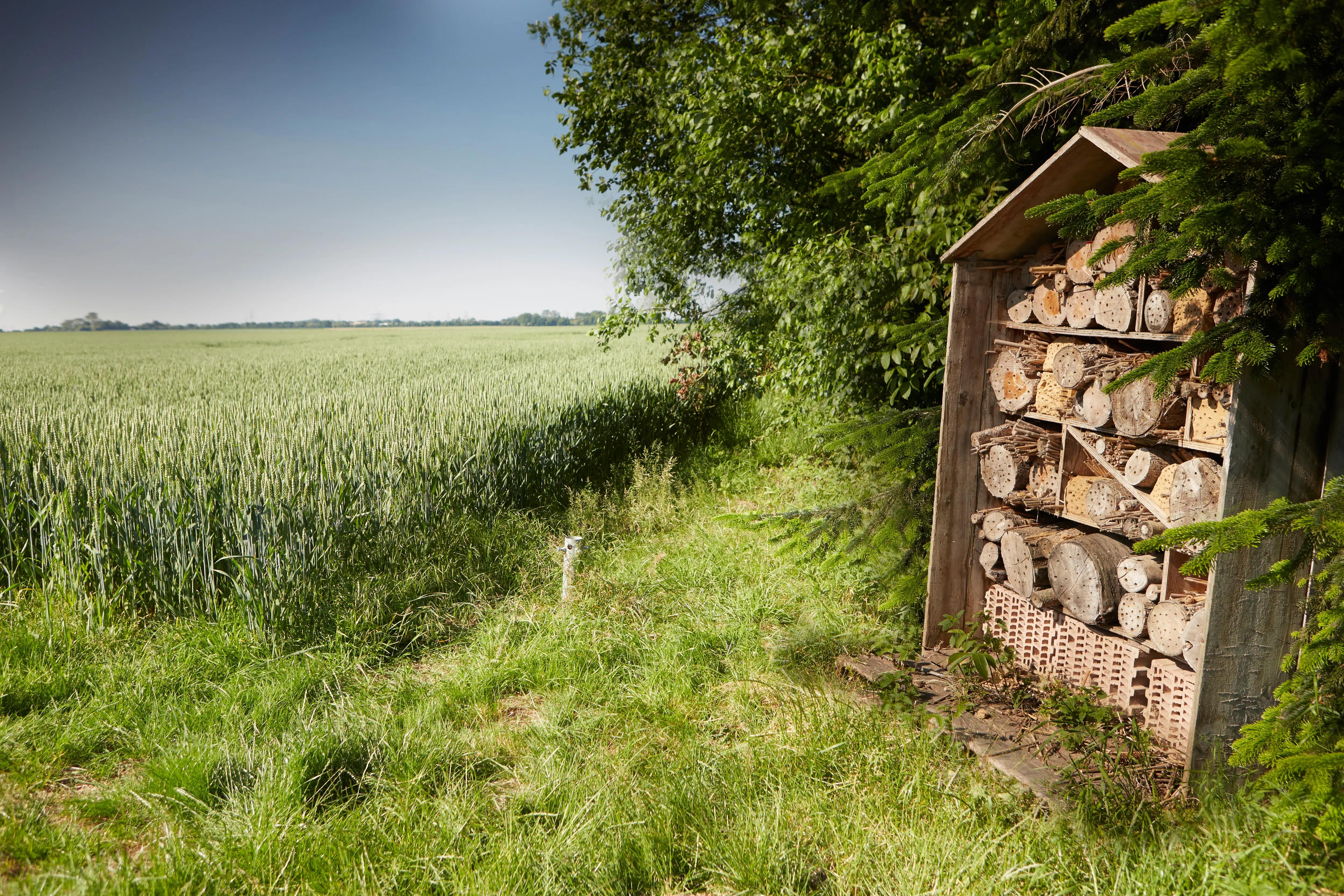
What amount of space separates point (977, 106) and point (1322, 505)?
2.24m

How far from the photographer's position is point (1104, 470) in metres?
3.35

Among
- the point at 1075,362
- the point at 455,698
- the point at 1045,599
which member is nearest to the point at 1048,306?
the point at 1075,362

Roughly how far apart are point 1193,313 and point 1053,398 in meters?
0.77

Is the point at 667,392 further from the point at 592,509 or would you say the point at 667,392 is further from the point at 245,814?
the point at 245,814

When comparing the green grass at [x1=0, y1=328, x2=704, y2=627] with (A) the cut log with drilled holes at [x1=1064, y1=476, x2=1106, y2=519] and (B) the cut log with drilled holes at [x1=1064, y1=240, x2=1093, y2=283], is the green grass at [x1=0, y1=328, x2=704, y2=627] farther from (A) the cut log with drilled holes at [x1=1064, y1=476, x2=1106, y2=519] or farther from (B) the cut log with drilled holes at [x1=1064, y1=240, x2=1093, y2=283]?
(B) the cut log with drilled holes at [x1=1064, y1=240, x2=1093, y2=283]

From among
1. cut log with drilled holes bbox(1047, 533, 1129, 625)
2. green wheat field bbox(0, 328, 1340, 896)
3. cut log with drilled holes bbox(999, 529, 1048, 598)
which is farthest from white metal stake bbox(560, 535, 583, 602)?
cut log with drilled holes bbox(1047, 533, 1129, 625)

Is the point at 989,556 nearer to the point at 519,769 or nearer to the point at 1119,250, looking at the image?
the point at 1119,250

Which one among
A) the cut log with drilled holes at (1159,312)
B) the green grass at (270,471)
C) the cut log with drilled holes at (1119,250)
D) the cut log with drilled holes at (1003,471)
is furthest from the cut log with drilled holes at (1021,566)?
the green grass at (270,471)

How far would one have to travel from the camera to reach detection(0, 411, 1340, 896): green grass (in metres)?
2.24

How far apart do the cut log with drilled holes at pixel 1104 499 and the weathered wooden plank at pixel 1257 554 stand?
2.41 ft

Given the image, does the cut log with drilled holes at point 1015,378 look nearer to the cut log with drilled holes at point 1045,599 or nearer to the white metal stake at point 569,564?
the cut log with drilled holes at point 1045,599

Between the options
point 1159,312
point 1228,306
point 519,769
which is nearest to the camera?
point 1228,306

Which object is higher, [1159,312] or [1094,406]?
[1159,312]

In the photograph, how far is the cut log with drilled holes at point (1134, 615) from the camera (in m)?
2.90
